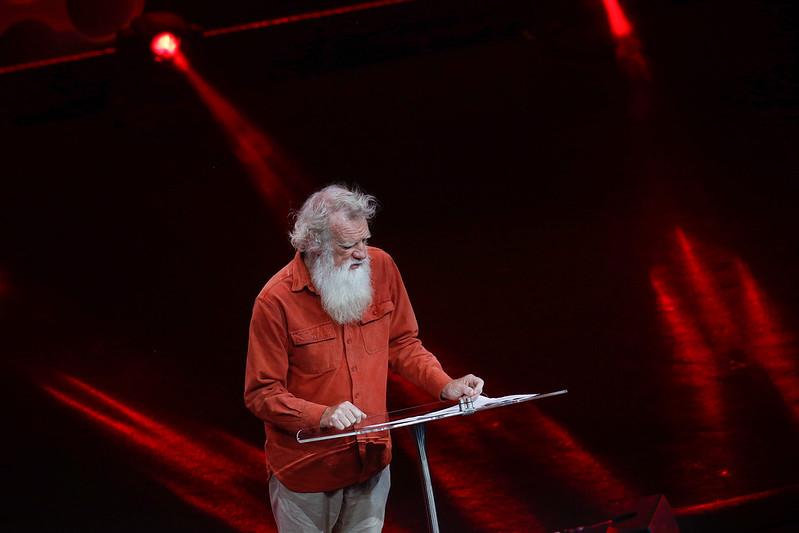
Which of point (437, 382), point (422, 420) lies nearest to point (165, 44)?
point (437, 382)

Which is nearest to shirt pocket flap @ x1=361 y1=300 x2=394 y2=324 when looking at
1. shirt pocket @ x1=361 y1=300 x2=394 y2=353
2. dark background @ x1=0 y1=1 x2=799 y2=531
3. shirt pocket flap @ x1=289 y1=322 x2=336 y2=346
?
shirt pocket @ x1=361 y1=300 x2=394 y2=353

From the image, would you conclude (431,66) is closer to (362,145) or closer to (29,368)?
(362,145)

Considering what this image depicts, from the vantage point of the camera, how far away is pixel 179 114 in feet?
16.3

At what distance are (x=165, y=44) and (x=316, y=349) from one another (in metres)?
2.23

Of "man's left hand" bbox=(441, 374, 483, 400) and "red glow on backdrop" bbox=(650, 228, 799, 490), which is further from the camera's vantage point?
"red glow on backdrop" bbox=(650, 228, 799, 490)

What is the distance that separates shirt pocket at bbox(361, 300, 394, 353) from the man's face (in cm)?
18

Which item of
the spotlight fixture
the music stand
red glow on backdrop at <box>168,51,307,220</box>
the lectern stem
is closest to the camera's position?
the music stand

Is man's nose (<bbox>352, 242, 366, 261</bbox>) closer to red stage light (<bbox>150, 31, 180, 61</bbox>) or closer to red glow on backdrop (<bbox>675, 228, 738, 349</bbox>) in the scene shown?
red stage light (<bbox>150, 31, 180, 61</bbox>)

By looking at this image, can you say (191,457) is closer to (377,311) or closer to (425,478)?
(377,311)

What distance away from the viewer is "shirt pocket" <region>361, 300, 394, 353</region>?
3113mm

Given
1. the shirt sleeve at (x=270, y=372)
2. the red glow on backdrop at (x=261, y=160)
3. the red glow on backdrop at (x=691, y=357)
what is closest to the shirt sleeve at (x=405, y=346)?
the shirt sleeve at (x=270, y=372)

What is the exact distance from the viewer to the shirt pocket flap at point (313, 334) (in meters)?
3.03

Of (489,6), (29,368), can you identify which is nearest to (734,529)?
(489,6)

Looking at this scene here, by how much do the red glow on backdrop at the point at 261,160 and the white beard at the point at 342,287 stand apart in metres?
1.95
